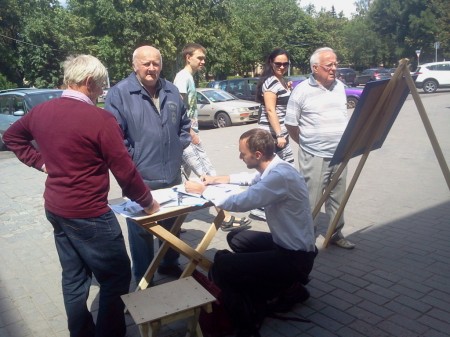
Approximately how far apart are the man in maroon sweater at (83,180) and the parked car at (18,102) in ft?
32.7

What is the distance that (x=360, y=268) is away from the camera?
13.4 feet

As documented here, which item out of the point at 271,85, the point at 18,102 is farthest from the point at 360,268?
the point at 18,102

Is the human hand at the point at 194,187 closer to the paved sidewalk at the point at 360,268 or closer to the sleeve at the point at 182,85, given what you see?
the paved sidewalk at the point at 360,268

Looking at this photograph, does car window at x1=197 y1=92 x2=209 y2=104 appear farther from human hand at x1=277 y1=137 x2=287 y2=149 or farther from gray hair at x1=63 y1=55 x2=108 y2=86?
gray hair at x1=63 y1=55 x2=108 y2=86

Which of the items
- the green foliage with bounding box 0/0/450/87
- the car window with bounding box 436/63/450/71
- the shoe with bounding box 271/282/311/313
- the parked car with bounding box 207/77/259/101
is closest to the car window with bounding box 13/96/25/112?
the green foliage with bounding box 0/0/450/87

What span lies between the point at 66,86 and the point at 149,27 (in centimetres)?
2220

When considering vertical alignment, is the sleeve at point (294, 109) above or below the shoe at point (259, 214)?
above

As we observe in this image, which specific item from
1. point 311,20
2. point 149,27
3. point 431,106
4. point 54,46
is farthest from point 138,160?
point 311,20

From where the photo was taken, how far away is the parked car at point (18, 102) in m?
12.2

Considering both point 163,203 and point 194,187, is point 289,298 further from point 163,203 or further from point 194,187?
point 163,203

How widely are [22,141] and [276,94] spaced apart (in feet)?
9.16

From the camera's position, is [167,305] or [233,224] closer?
[167,305]

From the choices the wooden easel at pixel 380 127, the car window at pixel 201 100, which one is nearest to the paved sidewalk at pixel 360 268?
the wooden easel at pixel 380 127

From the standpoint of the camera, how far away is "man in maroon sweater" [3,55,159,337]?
255 cm
